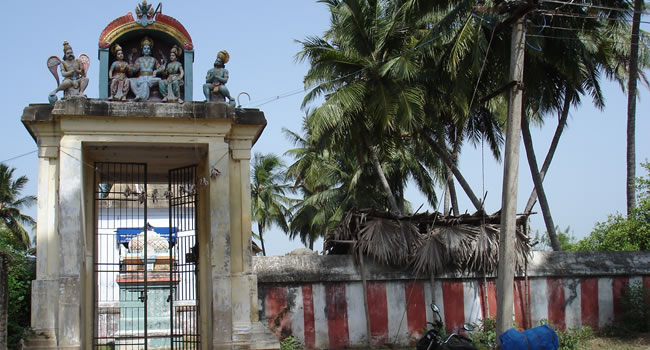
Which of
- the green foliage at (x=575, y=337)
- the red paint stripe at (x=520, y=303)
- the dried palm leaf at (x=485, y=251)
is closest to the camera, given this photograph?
the green foliage at (x=575, y=337)

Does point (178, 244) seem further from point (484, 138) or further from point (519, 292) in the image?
point (484, 138)

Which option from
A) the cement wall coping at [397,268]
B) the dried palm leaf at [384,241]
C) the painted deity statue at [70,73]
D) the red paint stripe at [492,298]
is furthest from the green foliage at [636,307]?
the painted deity statue at [70,73]

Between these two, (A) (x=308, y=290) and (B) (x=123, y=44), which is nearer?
(B) (x=123, y=44)

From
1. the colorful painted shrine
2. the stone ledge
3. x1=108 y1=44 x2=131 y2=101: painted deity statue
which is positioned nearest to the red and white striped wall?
the colorful painted shrine

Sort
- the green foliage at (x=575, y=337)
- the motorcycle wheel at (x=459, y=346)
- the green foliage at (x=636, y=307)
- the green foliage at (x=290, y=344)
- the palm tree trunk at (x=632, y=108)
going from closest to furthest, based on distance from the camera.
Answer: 1. the motorcycle wheel at (x=459, y=346)
2. the green foliage at (x=290, y=344)
3. the green foliage at (x=575, y=337)
4. the green foliage at (x=636, y=307)
5. the palm tree trunk at (x=632, y=108)

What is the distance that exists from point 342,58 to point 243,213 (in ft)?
26.1

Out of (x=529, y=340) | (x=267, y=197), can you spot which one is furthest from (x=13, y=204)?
(x=529, y=340)

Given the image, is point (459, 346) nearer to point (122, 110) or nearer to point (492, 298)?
point (492, 298)

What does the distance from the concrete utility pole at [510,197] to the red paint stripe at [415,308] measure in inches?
138

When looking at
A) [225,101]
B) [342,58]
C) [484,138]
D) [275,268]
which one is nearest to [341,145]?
[342,58]

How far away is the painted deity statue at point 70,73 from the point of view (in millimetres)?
11727

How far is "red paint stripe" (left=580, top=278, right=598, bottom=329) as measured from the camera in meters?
15.5

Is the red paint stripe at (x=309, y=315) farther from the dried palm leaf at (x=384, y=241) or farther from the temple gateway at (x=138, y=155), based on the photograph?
the temple gateway at (x=138, y=155)

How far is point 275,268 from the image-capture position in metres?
14.3
